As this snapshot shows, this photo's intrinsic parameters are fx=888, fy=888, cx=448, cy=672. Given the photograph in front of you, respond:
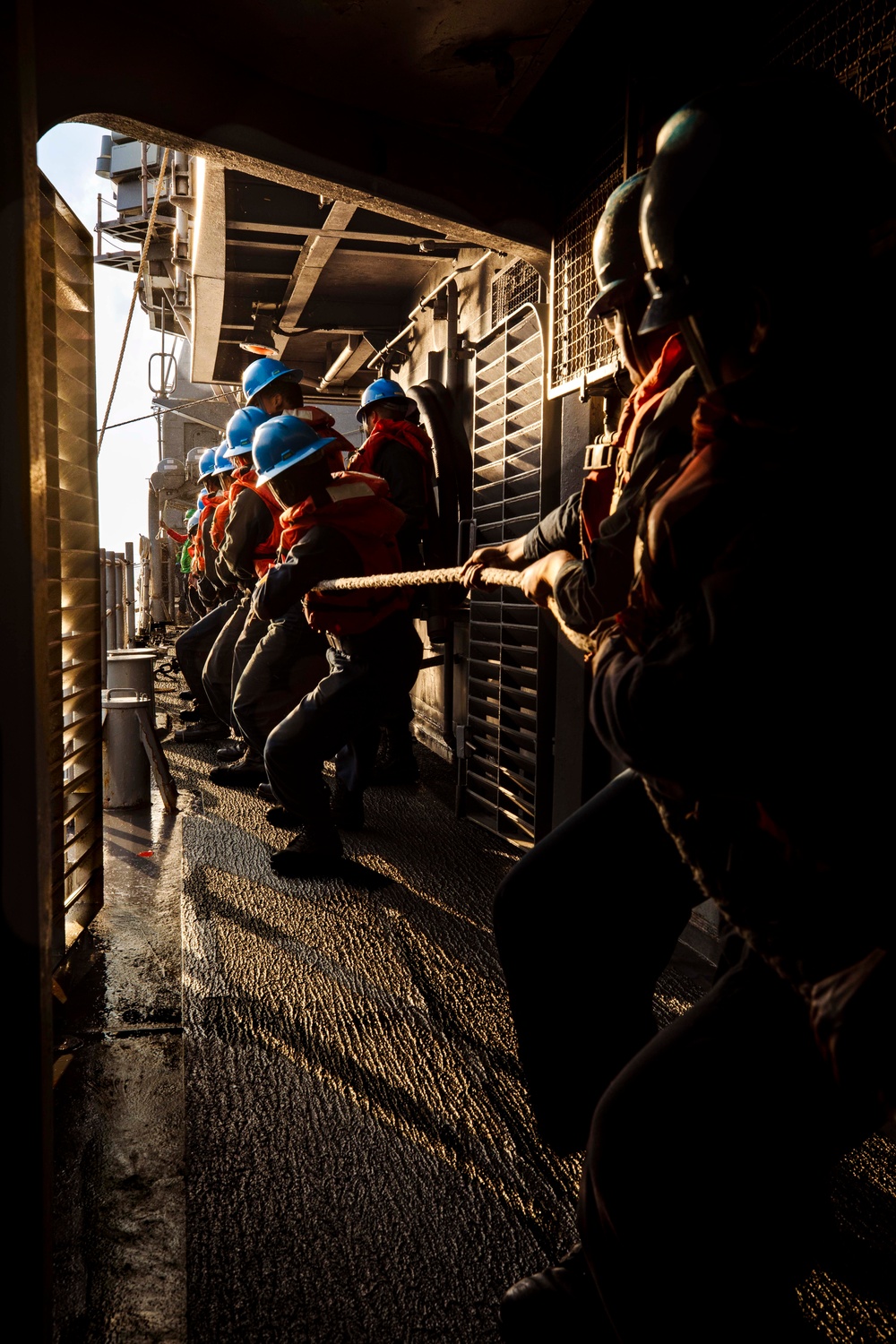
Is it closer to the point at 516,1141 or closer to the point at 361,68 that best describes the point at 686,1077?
the point at 516,1141

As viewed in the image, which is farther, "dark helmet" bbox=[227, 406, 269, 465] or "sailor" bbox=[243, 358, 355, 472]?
"dark helmet" bbox=[227, 406, 269, 465]

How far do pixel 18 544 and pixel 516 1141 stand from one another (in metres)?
2.11

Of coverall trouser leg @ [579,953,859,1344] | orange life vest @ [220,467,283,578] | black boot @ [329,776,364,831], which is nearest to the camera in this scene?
coverall trouser leg @ [579,953,859,1344]

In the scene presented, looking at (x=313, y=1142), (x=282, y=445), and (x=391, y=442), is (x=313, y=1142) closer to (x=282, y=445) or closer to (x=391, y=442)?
(x=282, y=445)

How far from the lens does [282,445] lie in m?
4.85

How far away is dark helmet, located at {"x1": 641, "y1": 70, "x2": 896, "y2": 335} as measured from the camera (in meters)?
1.12

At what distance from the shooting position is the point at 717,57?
3.13 m

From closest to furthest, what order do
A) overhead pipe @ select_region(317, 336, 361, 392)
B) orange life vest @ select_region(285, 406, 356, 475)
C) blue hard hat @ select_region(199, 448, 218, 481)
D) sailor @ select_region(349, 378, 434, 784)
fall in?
orange life vest @ select_region(285, 406, 356, 475) → sailor @ select_region(349, 378, 434, 784) → overhead pipe @ select_region(317, 336, 361, 392) → blue hard hat @ select_region(199, 448, 218, 481)

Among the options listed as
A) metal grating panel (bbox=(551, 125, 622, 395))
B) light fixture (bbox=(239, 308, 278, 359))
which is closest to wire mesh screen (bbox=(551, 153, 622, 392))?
metal grating panel (bbox=(551, 125, 622, 395))

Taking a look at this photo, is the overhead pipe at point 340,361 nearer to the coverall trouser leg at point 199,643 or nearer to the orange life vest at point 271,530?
the coverall trouser leg at point 199,643

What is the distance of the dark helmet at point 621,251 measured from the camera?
86.4 inches

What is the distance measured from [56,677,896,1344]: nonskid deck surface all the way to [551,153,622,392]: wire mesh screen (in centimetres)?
259

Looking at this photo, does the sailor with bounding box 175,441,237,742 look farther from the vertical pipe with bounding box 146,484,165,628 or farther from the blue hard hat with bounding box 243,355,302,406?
the vertical pipe with bounding box 146,484,165,628

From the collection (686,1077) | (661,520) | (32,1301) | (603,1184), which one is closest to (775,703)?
(661,520)
